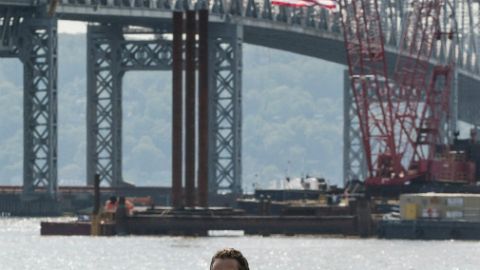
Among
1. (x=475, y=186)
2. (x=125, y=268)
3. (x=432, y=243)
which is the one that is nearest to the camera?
(x=125, y=268)

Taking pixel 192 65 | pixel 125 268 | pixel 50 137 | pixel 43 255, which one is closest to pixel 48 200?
pixel 50 137

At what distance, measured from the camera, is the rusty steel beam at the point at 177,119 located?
553ft

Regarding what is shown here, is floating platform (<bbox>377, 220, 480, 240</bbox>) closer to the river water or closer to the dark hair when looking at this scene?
the river water

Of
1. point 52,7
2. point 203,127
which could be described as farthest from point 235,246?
point 52,7

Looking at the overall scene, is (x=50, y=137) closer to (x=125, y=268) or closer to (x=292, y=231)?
(x=292, y=231)

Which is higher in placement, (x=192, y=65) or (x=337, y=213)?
(x=192, y=65)

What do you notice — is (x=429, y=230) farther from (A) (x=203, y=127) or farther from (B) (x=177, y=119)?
(B) (x=177, y=119)

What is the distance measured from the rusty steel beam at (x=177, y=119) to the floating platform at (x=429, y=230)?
1595cm

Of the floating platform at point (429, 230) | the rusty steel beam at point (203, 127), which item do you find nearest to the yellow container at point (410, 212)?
the floating platform at point (429, 230)

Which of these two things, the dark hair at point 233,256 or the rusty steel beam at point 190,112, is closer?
the dark hair at point 233,256

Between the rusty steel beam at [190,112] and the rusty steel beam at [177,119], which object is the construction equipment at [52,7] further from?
the rusty steel beam at [177,119]

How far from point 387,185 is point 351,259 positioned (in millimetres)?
72360

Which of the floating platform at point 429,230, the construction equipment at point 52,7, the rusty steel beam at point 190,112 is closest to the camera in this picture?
the floating platform at point 429,230

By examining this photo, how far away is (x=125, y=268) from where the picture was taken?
112 metres
